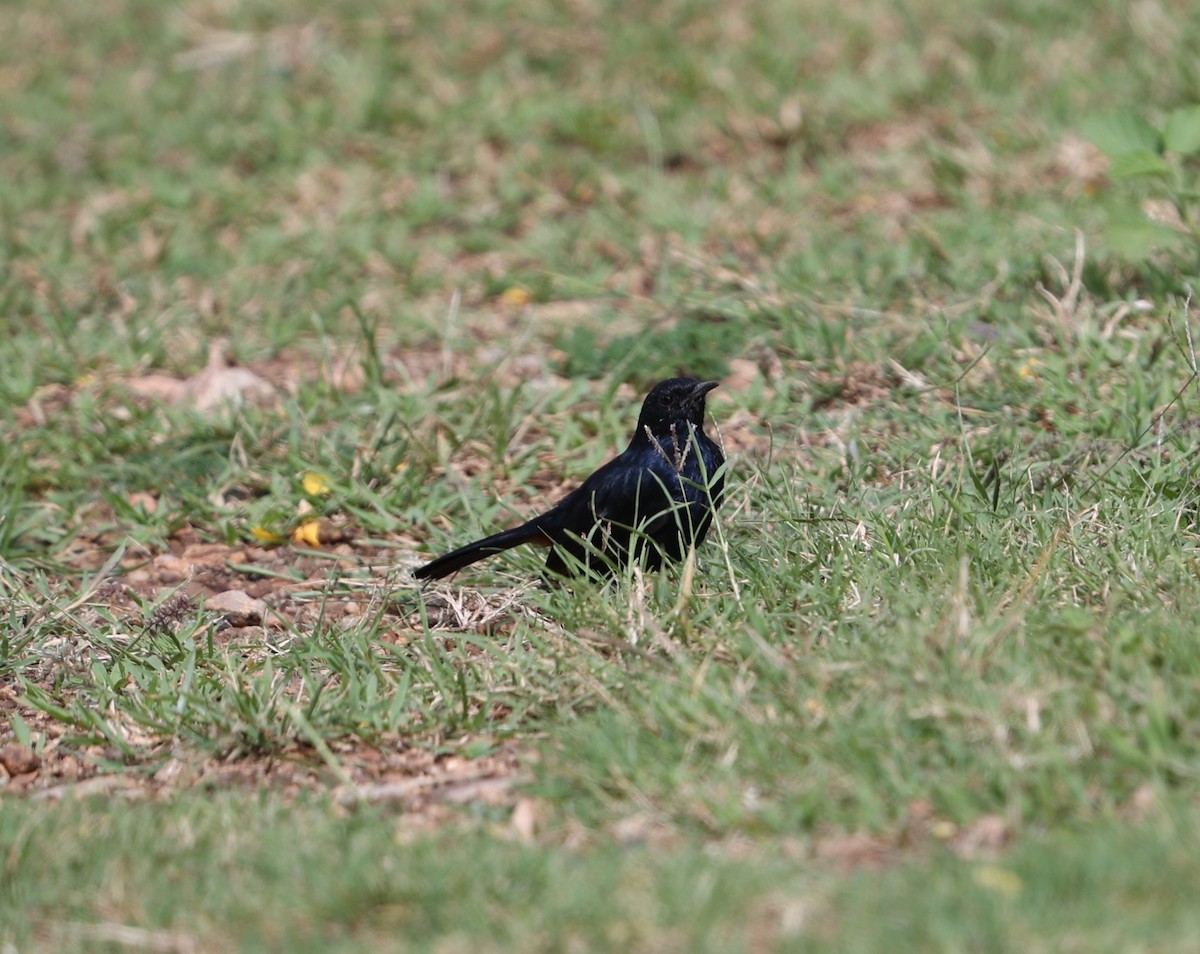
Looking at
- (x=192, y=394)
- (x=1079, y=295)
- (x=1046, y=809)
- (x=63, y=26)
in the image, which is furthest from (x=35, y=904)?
(x=63, y=26)

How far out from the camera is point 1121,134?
196 inches

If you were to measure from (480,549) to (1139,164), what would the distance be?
2392 millimetres

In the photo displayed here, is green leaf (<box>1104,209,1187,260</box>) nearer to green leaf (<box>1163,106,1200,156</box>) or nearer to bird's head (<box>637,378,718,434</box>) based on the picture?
green leaf (<box>1163,106,1200,156</box>)

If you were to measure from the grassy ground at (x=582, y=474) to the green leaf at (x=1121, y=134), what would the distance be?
0.53 meters

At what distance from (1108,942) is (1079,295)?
138 inches

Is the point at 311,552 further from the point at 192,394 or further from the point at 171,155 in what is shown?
the point at 171,155

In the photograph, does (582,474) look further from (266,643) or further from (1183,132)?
(1183,132)

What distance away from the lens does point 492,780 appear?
338 centimetres

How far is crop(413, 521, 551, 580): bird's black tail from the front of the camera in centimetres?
429

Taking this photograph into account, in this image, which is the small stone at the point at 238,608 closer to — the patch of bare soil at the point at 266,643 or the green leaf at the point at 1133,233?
the patch of bare soil at the point at 266,643

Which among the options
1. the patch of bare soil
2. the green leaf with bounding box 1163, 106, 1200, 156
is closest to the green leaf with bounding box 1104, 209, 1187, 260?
the green leaf with bounding box 1163, 106, 1200, 156

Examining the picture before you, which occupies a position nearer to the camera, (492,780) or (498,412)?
(492,780)

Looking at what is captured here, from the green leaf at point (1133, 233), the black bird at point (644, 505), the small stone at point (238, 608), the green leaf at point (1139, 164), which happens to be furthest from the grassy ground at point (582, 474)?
the green leaf at point (1139, 164)

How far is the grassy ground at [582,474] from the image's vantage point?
2824mm
